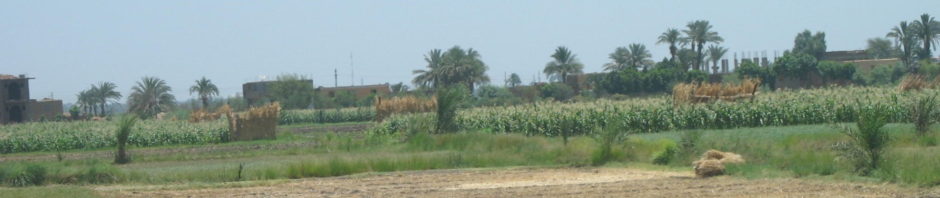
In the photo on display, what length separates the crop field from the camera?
1734 inches

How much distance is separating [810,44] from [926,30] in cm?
2489

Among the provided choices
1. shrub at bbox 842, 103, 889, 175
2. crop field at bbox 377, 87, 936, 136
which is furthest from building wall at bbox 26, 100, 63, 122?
shrub at bbox 842, 103, 889, 175

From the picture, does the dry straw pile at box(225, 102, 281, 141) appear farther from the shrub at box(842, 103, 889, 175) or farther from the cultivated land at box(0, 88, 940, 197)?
the shrub at box(842, 103, 889, 175)

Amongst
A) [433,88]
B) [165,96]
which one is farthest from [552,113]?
[165,96]

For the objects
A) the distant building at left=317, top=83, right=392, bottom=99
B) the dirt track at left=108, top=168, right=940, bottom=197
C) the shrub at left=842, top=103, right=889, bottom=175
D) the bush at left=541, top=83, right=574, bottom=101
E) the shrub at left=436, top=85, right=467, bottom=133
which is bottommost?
the dirt track at left=108, top=168, right=940, bottom=197

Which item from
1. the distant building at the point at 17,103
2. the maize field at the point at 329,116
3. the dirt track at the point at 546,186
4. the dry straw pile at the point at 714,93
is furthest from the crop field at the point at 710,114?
the distant building at the point at 17,103

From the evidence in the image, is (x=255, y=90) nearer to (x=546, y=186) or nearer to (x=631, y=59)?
(x=631, y=59)

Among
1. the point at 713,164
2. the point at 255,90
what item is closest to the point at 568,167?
the point at 713,164

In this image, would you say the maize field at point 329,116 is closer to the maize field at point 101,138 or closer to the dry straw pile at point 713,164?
the maize field at point 101,138

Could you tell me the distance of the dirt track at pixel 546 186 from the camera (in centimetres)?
2112

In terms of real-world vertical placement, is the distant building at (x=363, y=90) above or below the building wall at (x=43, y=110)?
above

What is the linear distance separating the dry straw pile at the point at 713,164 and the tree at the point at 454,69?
91.2 m

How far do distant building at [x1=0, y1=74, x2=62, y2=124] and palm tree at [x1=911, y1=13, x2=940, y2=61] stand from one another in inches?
3214

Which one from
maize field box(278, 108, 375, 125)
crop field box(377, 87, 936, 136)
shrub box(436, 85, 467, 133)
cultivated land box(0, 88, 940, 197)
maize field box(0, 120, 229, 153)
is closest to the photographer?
cultivated land box(0, 88, 940, 197)
